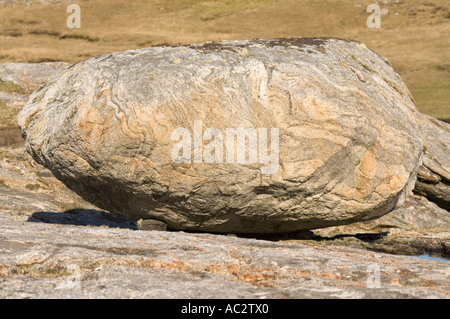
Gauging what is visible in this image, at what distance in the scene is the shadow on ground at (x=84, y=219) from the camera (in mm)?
21562

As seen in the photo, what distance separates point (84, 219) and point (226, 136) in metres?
8.29

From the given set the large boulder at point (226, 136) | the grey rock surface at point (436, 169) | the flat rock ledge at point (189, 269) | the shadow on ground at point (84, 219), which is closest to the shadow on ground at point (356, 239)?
the shadow on ground at point (84, 219)

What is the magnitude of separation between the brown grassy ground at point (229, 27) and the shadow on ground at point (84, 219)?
33.7 m

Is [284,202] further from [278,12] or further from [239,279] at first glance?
[278,12]

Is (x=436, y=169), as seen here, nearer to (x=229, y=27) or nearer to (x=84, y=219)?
(x=84, y=219)

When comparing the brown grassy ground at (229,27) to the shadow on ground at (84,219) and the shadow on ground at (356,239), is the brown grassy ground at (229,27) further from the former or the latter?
the shadow on ground at (84,219)

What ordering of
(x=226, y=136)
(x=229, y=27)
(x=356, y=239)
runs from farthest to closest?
1. (x=229, y=27)
2. (x=356, y=239)
3. (x=226, y=136)

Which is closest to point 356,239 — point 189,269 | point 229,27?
point 189,269

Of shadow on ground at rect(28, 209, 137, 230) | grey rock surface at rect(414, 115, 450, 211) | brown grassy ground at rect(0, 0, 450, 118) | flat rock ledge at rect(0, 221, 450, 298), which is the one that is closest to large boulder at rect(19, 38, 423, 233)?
flat rock ledge at rect(0, 221, 450, 298)

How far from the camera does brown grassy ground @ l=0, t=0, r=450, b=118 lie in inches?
2429

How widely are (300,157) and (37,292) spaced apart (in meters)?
8.52

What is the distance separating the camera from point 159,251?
1333 cm

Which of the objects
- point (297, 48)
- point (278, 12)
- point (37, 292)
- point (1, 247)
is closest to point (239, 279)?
point (37, 292)

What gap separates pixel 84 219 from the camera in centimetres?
2269
